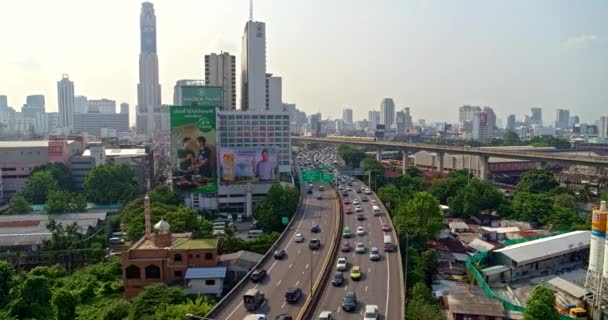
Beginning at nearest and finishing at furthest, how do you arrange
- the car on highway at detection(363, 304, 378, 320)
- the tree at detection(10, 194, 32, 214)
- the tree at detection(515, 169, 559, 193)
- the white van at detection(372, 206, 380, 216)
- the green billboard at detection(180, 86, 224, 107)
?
the car on highway at detection(363, 304, 378, 320), the white van at detection(372, 206, 380, 216), the tree at detection(10, 194, 32, 214), the green billboard at detection(180, 86, 224, 107), the tree at detection(515, 169, 559, 193)

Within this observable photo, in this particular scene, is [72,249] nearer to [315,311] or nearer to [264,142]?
[315,311]

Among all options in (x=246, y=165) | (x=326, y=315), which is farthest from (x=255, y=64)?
(x=326, y=315)

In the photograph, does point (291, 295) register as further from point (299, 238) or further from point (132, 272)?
point (299, 238)

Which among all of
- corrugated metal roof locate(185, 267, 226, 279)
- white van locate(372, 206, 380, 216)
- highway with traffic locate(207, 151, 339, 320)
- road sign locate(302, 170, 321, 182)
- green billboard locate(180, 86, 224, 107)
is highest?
green billboard locate(180, 86, 224, 107)

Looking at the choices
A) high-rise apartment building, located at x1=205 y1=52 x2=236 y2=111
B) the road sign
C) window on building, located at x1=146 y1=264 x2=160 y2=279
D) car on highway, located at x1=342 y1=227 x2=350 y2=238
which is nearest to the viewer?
window on building, located at x1=146 y1=264 x2=160 y2=279

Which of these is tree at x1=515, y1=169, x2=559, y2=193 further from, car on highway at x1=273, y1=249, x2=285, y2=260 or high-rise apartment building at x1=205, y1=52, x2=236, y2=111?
high-rise apartment building at x1=205, y1=52, x2=236, y2=111

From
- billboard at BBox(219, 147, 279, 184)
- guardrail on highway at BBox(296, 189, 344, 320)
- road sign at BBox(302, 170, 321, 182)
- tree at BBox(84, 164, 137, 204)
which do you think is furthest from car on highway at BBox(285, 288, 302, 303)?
tree at BBox(84, 164, 137, 204)

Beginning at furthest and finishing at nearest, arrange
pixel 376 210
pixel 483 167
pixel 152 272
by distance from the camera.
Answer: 1. pixel 483 167
2. pixel 376 210
3. pixel 152 272
